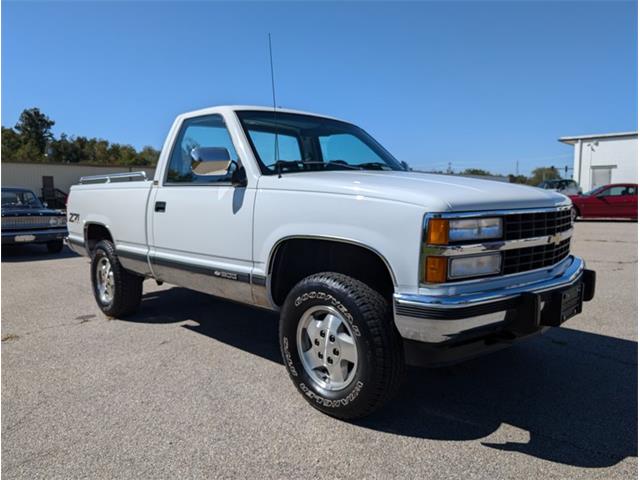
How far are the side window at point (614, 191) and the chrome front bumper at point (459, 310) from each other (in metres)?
19.8

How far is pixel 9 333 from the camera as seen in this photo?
4.89m

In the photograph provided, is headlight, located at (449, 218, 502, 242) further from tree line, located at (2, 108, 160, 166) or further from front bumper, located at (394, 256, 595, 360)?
tree line, located at (2, 108, 160, 166)

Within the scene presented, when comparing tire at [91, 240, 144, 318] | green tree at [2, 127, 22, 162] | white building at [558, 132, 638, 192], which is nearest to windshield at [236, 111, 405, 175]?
tire at [91, 240, 144, 318]

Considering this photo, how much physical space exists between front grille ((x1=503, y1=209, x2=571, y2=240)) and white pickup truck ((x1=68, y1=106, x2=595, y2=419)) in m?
0.01

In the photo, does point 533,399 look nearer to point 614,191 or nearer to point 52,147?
point 614,191

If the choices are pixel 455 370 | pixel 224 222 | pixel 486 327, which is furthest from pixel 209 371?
pixel 486 327

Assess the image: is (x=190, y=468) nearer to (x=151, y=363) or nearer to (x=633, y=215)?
(x=151, y=363)

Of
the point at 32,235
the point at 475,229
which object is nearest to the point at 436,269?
the point at 475,229

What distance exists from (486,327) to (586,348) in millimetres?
2268

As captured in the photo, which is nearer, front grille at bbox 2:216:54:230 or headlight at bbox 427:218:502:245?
headlight at bbox 427:218:502:245

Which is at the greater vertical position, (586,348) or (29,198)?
(29,198)

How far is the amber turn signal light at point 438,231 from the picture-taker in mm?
2594

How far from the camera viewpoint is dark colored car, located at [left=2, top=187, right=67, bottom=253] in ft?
34.6

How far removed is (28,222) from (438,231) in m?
10.8
